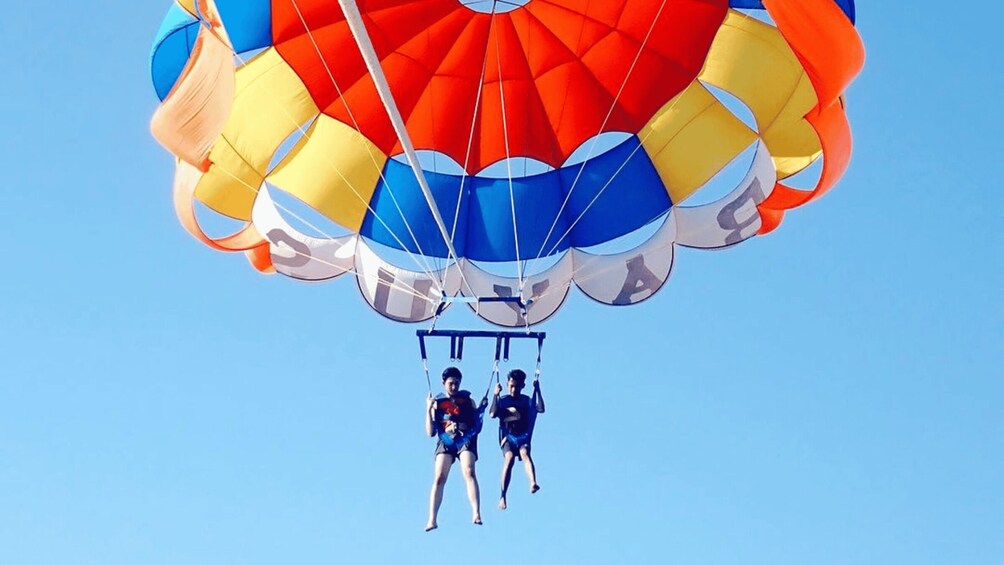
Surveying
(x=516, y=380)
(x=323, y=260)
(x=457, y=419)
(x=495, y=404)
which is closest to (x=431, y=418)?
(x=457, y=419)

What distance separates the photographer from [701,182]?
529 inches

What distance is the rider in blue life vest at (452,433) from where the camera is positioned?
12.0m

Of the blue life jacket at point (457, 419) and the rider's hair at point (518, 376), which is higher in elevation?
the rider's hair at point (518, 376)

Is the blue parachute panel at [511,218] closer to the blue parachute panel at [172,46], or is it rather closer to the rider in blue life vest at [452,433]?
the rider in blue life vest at [452,433]

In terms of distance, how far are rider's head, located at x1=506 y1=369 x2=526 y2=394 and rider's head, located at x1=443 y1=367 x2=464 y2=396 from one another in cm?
40

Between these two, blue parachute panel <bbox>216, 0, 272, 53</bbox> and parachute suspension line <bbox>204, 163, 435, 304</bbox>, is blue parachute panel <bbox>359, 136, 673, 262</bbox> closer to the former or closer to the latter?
parachute suspension line <bbox>204, 163, 435, 304</bbox>

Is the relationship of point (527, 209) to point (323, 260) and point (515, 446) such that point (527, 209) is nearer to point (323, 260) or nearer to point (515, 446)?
point (323, 260)

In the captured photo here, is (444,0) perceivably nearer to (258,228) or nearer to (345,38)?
(345,38)

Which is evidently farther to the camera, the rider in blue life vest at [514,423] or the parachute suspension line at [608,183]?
the parachute suspension line at [608,183]

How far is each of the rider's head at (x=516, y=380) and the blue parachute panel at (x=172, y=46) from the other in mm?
3412

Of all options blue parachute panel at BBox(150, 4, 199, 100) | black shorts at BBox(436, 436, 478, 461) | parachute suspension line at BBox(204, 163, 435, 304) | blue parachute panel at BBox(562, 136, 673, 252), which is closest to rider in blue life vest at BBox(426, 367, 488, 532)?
black shorts at BBox(436, 436, 478, 461)

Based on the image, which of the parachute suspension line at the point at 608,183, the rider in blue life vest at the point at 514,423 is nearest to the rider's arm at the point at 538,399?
the rider in blue life vest at the point at 514,423

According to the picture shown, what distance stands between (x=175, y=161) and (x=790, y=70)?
5.15 metres

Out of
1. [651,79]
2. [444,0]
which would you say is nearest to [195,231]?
[444,0]
